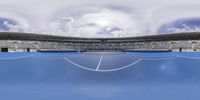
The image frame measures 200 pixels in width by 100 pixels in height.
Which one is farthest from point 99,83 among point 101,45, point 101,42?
point 101,42

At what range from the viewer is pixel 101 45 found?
33.7m

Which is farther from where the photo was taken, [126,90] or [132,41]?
[132,41]

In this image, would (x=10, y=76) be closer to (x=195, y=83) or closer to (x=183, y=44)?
(x=195, y=83)

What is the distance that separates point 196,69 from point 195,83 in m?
0.63

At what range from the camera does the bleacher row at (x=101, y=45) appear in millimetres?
28914

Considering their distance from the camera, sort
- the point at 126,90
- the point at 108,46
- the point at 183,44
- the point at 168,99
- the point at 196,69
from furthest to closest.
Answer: the point at 108,46
the point at 183,44
the point at 196,69
the point at 126,90
the point at 168,99

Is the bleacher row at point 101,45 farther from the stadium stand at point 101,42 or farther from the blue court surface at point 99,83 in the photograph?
the blue court surface at point 99,83

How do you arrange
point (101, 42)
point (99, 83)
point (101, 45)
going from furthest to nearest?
point (101, 42) → point (101, 45) → point (99, 83)

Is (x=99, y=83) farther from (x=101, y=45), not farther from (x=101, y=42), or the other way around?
(x=101, y=42)

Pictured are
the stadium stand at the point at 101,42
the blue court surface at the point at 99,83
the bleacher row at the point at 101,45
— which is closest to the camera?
the blue court surface at the point at 99,83

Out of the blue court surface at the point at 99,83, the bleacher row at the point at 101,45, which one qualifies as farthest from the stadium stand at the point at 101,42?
the blue court surface at the point at 99,83

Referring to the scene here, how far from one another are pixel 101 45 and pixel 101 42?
801 millimetres

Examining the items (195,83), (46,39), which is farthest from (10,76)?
(46,39)

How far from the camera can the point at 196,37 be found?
30.8 meters
